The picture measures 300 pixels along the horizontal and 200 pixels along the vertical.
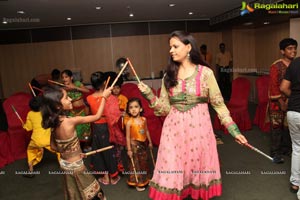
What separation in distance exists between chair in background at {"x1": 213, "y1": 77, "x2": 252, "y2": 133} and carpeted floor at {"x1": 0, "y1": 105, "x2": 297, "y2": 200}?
29.8 inches

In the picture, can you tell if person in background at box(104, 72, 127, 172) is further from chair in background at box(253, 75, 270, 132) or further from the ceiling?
chair in background at box(253, 75, 270, 132)

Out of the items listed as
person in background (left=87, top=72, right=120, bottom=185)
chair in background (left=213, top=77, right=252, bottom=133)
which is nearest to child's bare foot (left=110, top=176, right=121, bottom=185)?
person in background (left=87, top=72, right=120, bottom=185)

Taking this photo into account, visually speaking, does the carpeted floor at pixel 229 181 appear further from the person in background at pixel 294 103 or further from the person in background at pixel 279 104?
the person in background at pixel 294 103

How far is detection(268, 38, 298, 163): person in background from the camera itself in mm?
2736

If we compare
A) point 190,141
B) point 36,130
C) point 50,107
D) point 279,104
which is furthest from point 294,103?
point 36,130

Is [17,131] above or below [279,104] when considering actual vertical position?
below

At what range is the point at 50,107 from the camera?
174 centimetres

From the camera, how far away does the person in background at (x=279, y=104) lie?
274 cm

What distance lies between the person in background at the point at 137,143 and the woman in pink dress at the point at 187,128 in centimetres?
81

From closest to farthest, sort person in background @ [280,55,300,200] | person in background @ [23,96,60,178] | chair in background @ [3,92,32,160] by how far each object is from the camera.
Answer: person in background @ [280,55,300,200], person in background @ [23,96,60,178], chair in background @ [3,92,32,160]

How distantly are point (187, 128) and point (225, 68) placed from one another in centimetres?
599

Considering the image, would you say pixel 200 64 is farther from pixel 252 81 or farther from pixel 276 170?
pixel 252 81

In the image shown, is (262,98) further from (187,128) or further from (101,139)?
(187,128)

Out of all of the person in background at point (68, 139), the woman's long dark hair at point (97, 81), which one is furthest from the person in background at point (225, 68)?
the person in background at point (68, 139)
